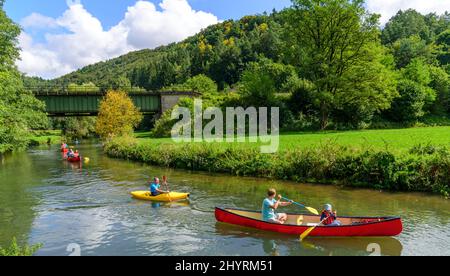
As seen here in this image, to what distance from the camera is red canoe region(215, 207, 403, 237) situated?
45.4 ft

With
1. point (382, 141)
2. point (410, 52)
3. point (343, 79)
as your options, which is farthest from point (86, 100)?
point (410, 52)

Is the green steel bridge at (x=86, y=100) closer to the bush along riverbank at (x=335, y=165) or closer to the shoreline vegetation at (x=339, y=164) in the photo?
the bush along riverbank at (x=335, y=165)

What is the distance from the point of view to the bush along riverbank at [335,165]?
20.9 m

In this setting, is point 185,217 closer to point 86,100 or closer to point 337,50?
point 337,50

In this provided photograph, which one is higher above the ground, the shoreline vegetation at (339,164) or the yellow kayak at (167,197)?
the shoreline vegetation at (339,164)

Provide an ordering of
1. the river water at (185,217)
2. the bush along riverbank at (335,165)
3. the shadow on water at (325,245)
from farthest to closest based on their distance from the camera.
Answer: the bush along riverbank at (335,165) < the river water at (185,217) < the shadow on water at (325,245)

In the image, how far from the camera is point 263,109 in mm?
51344

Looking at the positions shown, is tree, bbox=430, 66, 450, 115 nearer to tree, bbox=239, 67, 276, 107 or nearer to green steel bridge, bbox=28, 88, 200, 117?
tree, bbox=239, 67, 276, 107

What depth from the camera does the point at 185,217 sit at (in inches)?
713

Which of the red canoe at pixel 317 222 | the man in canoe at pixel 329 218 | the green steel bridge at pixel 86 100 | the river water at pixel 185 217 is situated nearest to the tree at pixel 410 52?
the green steel bridge at pixel 86 100

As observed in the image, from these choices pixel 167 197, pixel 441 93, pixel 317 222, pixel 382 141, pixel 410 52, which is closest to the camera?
pixel 317 222

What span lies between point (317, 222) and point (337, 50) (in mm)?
33908

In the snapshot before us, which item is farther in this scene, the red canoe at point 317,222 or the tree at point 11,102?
the tree at point 11,102

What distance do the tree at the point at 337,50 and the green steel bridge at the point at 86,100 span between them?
28.3 m
